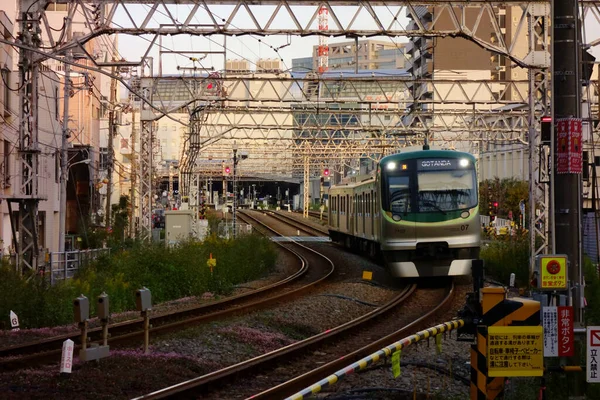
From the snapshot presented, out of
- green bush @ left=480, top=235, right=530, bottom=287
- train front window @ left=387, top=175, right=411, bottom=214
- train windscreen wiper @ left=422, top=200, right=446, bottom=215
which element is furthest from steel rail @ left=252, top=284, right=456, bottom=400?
green bush @ left=480, top=235, right=530, bottom=287

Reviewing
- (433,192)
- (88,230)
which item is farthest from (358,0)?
(88,230)

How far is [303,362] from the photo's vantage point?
1271cm

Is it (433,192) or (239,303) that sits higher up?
(433,192)

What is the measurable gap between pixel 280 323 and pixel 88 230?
26297mm

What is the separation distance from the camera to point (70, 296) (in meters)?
18.8

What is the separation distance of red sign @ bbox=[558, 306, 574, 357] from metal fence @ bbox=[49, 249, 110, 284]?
Answer: 1737 cm

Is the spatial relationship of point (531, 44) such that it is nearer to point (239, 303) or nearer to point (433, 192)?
point (433, 192)

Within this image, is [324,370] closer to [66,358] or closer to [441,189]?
[66,358]

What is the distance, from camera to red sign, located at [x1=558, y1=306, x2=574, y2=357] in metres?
8.34

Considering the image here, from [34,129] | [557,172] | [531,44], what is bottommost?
[557,172]

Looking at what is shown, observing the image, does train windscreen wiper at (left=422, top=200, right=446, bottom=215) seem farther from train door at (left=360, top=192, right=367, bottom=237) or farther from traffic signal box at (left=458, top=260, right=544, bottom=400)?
traffic signal box at (left=458, top=260, right=544, bottom=400)

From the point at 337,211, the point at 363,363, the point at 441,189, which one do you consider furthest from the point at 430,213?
the point at 337,211

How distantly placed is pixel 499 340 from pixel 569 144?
3121 millimetres

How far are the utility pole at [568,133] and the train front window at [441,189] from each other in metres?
11.8
